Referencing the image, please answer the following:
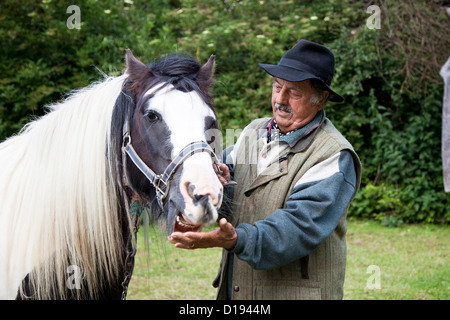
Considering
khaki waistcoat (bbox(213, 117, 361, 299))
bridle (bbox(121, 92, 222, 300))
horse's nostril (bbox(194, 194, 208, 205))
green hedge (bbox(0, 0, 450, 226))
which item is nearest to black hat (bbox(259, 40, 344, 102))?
khaki waistcoat (bbox(213, 117, 361, 299))

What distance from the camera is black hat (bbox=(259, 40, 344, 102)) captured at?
2.28m

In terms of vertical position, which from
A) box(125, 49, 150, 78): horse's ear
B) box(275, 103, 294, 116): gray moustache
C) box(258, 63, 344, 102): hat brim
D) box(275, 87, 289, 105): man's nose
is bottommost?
box(275, 103, 294, 116): gray moustache

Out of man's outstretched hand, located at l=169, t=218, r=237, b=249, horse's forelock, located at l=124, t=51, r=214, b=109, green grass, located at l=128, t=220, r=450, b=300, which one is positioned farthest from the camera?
green grass, located at l=128, t=220, r=450, b=300

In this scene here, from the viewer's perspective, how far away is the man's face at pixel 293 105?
7.65 ft

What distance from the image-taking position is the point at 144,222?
Result: 2.51m

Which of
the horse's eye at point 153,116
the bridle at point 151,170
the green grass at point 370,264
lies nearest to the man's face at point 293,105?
the bridle at point 151,170

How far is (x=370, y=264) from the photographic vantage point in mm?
6359

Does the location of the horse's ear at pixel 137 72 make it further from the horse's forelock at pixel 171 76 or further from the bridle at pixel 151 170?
the bridle at pixel 151 170

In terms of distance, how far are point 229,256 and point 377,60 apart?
22.4 ft

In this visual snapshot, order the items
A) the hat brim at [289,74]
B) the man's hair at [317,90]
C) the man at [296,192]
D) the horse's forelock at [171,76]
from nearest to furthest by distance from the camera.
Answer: the man at [296,192] → the horse's forelock at [171,76] → the hat brim at [289,74] → the man's hair at [317,90]

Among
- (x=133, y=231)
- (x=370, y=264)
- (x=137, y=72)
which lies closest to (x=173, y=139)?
(x=137, y=72)

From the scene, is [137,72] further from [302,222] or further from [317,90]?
[302,222]

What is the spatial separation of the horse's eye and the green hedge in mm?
5181

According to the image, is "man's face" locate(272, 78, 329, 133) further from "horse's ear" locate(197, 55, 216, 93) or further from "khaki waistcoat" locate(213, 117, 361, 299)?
"horse's ear" locate(197, 55, 216, 93)
